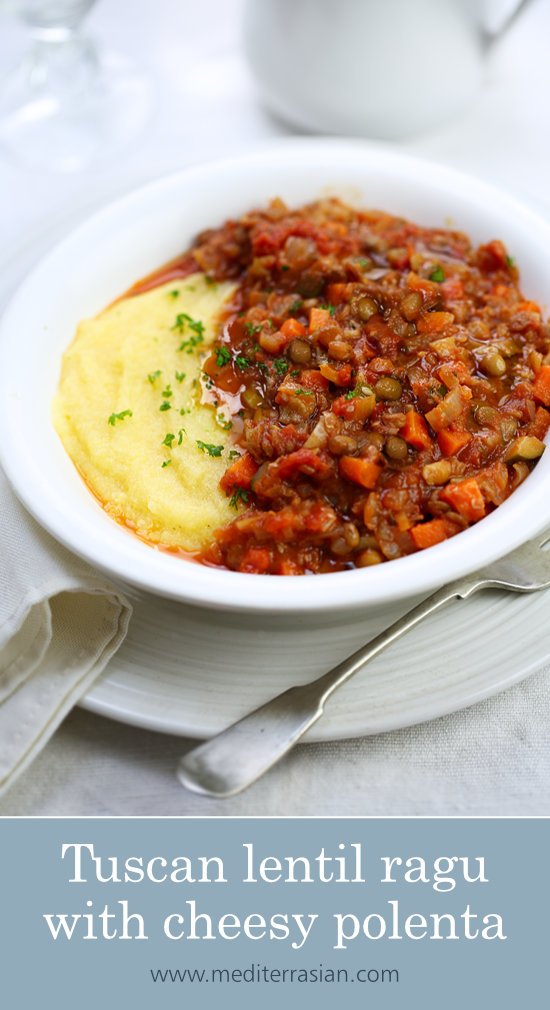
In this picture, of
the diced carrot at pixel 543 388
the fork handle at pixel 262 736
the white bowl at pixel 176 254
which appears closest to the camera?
the fork handle at pixel 262 736

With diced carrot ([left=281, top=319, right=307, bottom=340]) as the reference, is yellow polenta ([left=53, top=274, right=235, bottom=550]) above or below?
below

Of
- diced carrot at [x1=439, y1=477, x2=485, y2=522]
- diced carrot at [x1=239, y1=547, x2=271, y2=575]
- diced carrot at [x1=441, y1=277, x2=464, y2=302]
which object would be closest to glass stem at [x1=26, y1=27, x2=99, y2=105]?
diced carrot at [x1=441, y1=277, x2=464, y2=302]

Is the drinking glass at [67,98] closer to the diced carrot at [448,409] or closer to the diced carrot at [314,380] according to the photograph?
the diced carrot at [314,380]

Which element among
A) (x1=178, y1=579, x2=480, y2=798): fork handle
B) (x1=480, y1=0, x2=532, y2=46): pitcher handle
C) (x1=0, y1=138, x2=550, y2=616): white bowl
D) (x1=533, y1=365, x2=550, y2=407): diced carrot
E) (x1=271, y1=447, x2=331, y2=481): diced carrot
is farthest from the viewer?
(x1=480, y1=0, x2=532, y2=46): pitcher handle

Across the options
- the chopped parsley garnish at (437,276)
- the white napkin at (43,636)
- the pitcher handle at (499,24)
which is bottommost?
the white napkin at (43,636)

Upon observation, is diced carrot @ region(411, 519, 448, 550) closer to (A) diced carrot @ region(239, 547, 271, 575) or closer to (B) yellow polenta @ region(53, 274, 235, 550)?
(A) diced carrot @ region(239, 547, 271, 575)

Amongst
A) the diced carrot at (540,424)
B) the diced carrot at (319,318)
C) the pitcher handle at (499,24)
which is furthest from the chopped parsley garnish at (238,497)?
the pitcher handle at (499,24)
